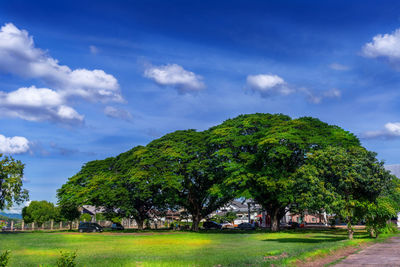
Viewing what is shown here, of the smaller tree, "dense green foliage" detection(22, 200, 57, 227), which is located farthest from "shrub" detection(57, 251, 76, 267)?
"dense green foliage" detection(22, 200, 57, 227)

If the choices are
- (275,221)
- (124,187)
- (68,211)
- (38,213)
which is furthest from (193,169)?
(38,213)

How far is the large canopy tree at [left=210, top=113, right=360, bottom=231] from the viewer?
46000 millimetres

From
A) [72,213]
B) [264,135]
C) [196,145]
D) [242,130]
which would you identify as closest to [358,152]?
[264,135]

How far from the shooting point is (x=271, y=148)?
46875mm

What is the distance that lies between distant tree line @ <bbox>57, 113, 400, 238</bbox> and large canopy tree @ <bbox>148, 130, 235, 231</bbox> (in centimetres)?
15

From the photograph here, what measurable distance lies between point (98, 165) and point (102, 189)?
1021cm

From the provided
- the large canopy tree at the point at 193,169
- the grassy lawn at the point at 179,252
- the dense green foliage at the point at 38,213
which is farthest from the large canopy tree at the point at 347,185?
the dense green foliage at the point at 38,213

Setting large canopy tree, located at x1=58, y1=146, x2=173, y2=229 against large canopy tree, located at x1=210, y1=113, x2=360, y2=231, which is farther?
large canopy tree, located at x1=58, y1=146, x2=173, y2=229

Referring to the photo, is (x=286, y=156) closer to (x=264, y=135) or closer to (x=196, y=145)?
(x=264, y=135)

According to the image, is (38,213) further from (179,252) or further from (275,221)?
(179,252)

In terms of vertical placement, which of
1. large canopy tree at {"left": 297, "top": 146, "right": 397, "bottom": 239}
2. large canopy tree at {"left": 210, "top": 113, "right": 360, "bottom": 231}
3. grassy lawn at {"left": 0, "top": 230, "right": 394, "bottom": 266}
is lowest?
grassy lawn at {"left": 0, "top": 230, "right": 394, "bottom": 266}

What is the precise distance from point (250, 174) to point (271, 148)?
4207 millimetres

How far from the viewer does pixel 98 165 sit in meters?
67.7

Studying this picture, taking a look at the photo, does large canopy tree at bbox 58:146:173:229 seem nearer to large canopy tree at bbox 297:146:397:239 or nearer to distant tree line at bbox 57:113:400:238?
distant tree line at bbox 57:113:400:238
